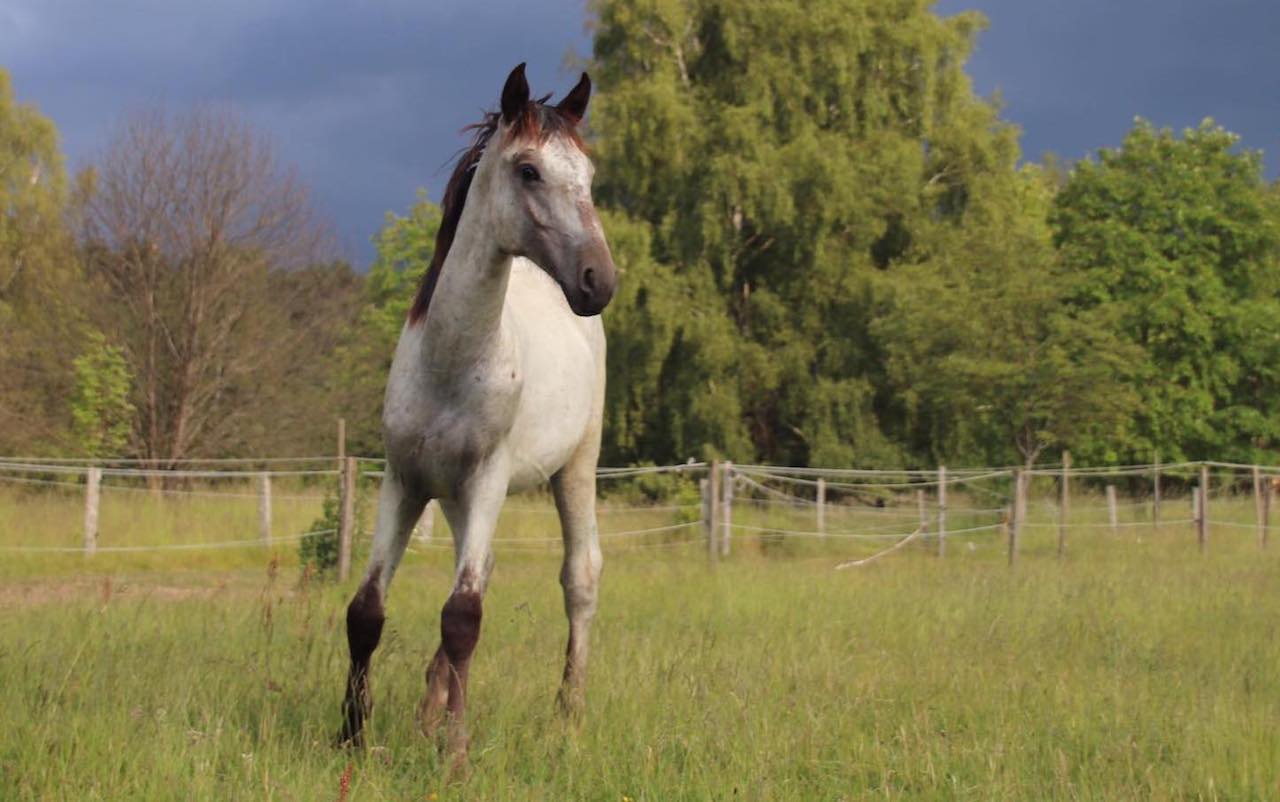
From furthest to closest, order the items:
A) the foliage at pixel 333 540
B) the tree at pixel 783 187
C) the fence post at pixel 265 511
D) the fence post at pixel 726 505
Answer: the tree at pixel 783 187 < the fence post at pixel 726 505 < the fence post at pixel 265 511 < the foliage at pixel 333 540

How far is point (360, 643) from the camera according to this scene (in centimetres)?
439

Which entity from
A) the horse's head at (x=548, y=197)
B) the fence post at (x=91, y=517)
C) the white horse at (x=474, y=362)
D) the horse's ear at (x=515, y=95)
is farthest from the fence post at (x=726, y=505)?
the horse's ear at (x=515, y=95)

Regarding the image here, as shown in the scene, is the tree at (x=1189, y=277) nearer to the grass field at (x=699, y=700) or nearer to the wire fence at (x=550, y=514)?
the wire fence at (x=550, y=514)

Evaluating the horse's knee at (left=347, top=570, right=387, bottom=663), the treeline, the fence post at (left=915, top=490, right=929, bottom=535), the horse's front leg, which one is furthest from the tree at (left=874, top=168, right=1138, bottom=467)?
the horse's knee at (left=347, top=570, right=387, bottom=663)

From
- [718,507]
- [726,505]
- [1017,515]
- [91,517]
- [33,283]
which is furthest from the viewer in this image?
[33,283]

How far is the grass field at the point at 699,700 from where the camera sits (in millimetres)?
3889

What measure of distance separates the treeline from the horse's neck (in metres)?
16.0

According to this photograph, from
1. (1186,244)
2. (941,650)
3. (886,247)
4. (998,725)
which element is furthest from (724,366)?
(998,725)

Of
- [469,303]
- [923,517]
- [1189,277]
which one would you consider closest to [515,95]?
[469,303]

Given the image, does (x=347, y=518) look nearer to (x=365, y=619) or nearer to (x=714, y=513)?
(x=714, y=513)

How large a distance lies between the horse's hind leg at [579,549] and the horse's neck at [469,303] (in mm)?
1596

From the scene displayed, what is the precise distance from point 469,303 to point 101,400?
18.2m

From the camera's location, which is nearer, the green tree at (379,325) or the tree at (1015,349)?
the tree at (1015,349)

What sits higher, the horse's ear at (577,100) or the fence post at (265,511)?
the horse's ear at (577,100)
